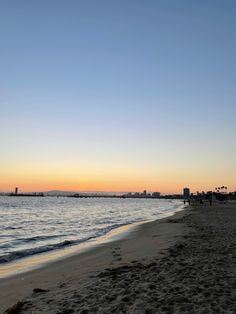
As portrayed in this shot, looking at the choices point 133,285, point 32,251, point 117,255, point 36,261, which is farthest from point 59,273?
point 32,251

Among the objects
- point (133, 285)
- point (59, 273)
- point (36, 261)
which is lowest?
point (36, 261)

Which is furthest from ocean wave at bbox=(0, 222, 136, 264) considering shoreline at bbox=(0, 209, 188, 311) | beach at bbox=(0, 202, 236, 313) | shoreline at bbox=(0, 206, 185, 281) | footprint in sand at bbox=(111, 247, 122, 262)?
footprint in sand at bbox=(111, 247, 122, 262)

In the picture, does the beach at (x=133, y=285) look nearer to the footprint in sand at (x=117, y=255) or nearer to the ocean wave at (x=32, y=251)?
the footprint in sand at (x=117, y=255)

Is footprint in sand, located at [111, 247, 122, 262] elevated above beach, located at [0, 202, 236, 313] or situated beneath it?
situated beneath

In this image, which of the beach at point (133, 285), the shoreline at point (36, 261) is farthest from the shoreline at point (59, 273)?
the shoreline at point (36, 261)

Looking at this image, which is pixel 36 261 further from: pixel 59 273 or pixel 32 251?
pixel 59 273

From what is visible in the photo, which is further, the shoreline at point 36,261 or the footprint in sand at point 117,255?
the footprint in sand at point 117,255

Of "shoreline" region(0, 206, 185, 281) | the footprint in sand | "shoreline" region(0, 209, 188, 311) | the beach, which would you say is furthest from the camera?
the footprint in sand

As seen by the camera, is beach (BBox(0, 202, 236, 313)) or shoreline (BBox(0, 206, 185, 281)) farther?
shoreline (BBox(0, 206, 185, 281))

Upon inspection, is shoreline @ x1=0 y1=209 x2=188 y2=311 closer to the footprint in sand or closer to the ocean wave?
the footprint in sand

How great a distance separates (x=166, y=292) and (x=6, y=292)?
4.65m

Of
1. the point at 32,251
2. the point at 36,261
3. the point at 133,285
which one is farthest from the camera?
the point at 32,251

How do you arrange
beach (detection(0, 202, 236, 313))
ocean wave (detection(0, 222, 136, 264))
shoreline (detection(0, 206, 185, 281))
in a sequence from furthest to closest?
ocean wave (detection(0, 222, 136, 264)), shoreline (detection(0, 206, 185, 281)), beach (detection(0, 202, 236, 313))

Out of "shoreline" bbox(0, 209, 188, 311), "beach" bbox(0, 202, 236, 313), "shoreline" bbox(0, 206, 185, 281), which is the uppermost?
"beach" bbox(0, 202, 236, 313)
